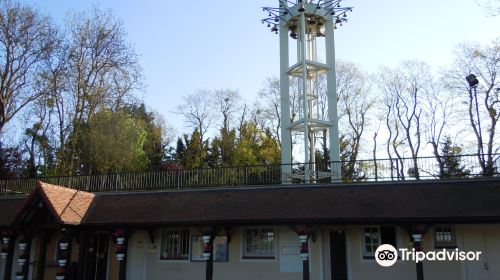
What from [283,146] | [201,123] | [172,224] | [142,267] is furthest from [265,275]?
[201,123]

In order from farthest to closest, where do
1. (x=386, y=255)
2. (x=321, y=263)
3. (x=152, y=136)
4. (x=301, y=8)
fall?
1. (x=152, y=136)
2. (x=301, y=8)
3. (x=321, y=263)
4. (x=386, y=255)

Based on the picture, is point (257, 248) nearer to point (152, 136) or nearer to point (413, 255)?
point (413, 255)

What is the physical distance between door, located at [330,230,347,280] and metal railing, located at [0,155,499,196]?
220cm

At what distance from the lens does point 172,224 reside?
55.6 feet

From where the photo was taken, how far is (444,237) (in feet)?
52.4

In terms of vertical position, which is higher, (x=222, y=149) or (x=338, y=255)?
(x=222, y=149)

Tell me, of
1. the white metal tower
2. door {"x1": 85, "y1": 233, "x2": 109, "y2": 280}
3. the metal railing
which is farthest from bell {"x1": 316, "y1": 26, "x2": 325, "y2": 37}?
door {"x1": 85, "y1": 233, "x2": 109, "y2": 280}

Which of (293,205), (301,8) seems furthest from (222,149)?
(293,205)

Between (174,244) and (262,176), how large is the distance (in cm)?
428

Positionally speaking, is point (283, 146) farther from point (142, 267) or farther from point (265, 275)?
point (142, 267)

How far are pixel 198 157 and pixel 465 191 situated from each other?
28.8 metres

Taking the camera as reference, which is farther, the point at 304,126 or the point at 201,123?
the point at 201,123

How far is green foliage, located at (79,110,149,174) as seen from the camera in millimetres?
31578

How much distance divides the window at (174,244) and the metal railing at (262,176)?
1.97 metres
